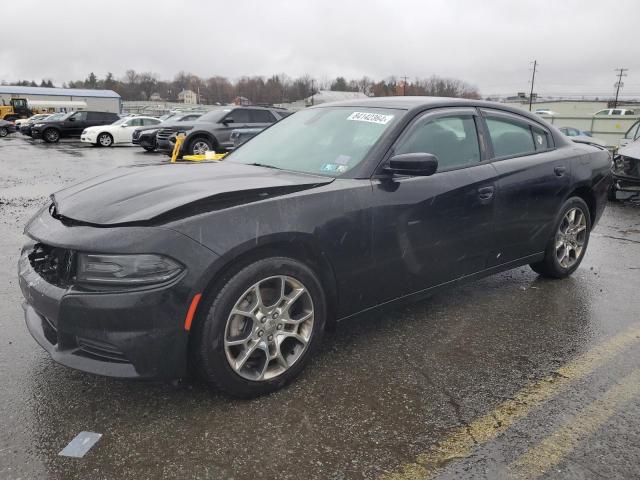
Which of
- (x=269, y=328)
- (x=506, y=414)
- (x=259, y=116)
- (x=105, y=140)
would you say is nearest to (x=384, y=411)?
(x=506, y=414)

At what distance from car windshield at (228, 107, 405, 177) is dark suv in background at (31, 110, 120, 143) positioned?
25125 millimetres

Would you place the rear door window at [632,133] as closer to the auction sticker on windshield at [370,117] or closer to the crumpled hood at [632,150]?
the crumpled hood at [632,150]

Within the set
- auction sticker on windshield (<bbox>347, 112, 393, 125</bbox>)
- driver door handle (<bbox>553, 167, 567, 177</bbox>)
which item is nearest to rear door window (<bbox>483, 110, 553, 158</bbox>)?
driver door handle (<bbox>553, 167, 567, 177</bbox>)

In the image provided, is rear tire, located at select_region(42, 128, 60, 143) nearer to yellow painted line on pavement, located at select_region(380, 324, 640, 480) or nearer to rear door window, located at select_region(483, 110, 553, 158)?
rear door window, located at select_region(483, 110, 553, 158)

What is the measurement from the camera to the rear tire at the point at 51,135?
82.7ft

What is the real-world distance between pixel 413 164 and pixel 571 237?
2.49m

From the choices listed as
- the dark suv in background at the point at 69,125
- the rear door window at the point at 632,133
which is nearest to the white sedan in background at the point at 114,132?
the dark suv in background at the point at 69,125

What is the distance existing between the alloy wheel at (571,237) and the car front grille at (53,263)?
153 inches

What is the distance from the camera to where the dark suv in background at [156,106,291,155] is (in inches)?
558

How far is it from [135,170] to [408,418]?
2281 mm

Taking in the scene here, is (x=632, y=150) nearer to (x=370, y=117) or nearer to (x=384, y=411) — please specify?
(x=370, y=117)

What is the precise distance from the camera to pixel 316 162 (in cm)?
336

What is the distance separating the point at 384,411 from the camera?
261cm

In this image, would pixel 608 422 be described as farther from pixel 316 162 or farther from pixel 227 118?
pixel 227 118
